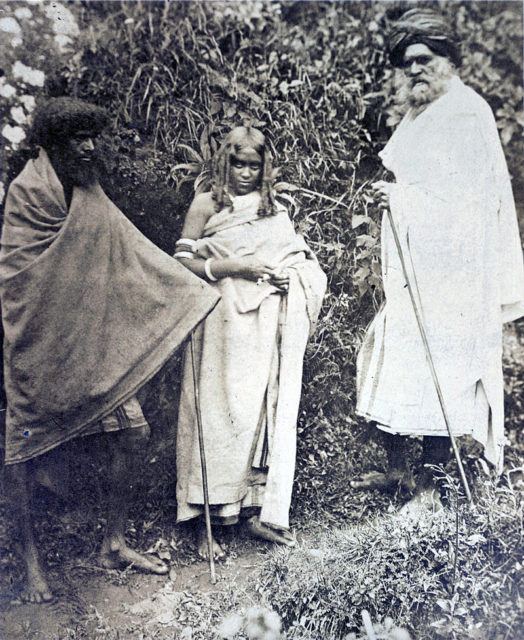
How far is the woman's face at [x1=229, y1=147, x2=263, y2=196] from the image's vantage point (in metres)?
3.24

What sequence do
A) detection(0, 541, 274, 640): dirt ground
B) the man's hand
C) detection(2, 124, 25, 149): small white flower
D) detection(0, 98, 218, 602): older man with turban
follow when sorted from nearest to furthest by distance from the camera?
detection(0, 541, 274, 640): dirt ground < detection(0, 98, 218, 602): older man with turban < detection(2, 124, 25, 149): small white flower < the man's hand

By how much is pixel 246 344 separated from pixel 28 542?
139 cm

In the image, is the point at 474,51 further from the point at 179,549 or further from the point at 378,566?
the point at 179,549

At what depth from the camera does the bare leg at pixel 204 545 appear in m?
3.05

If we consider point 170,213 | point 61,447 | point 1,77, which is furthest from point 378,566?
point 1,77

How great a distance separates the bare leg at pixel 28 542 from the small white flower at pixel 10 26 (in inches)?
84.6

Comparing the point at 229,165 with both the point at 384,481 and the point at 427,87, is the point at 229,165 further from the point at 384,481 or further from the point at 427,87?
the point at 384,481

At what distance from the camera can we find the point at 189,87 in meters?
3.23

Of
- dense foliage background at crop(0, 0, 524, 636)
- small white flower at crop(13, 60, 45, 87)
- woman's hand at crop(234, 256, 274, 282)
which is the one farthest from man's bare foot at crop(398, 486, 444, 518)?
small white flower at crop(13, 60, 45, 87)

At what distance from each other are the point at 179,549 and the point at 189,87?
7.54 ft

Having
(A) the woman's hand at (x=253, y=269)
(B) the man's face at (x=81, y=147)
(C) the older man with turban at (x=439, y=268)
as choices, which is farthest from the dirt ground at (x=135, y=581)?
(B) the man's face at (x=81, y=147)

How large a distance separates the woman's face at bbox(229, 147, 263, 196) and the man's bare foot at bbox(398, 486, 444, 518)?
5.85 ft

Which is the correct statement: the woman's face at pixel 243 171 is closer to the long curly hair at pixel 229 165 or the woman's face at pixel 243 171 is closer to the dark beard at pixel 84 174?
the long curly hair at pixel 229 165

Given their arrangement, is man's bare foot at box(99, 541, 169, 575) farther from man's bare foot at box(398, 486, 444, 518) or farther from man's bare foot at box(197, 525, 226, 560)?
man's bare foot at box(398, 486, 444, 518)
